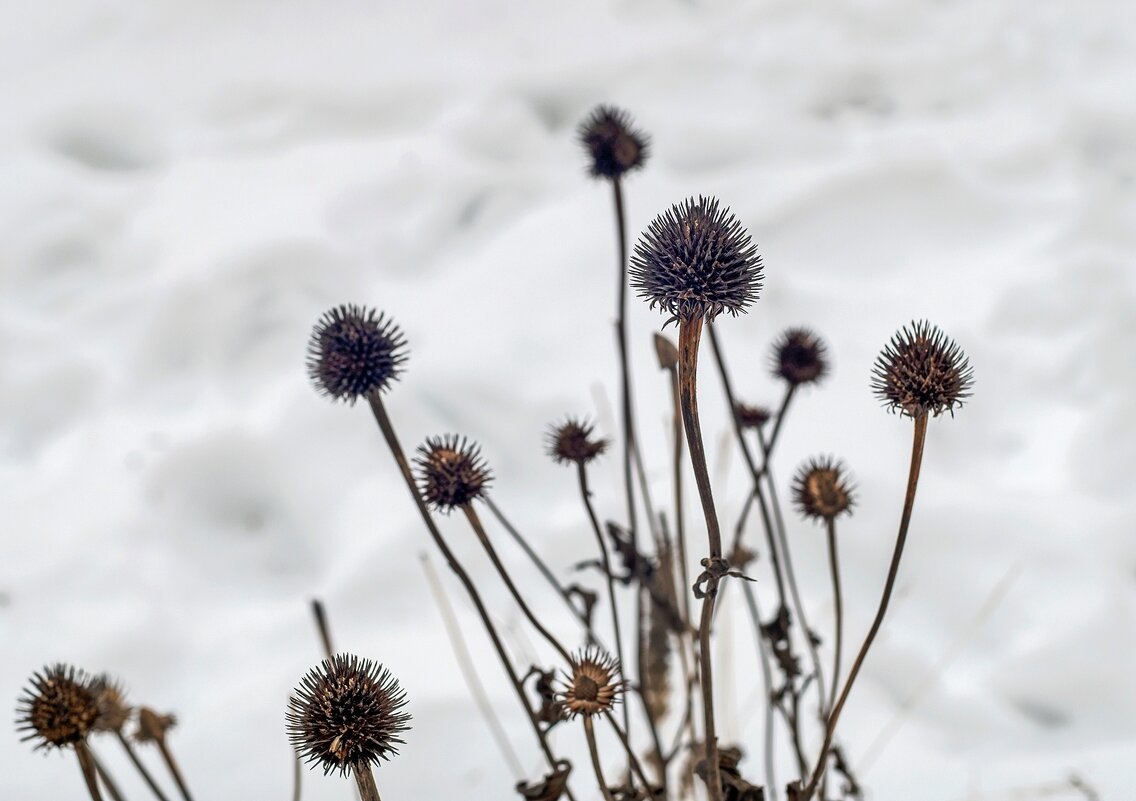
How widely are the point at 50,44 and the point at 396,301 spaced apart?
43 cm

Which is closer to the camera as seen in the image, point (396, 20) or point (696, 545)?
point (696, 545)

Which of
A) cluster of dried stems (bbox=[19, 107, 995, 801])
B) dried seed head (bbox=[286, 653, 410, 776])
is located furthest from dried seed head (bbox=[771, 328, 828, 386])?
dried seed head (bbox=[286, 653, 410, 776])

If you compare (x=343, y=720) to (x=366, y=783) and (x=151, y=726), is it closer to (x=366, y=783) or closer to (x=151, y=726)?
(x=366, y=783)

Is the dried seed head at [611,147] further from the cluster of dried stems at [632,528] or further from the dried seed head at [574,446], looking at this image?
the dried seed head at [574,446]

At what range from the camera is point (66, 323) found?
867 millimetres

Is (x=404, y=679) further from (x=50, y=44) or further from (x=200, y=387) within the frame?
(x=50, y=44)

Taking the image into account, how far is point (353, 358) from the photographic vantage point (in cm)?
35

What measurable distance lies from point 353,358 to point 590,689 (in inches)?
5.6

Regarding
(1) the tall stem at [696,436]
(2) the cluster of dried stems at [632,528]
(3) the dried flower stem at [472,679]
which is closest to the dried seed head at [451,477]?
→ (2) the cluster of dried stems at [632,528]

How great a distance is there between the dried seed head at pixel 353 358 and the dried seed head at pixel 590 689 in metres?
0.12

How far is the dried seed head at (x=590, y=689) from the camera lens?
0.31 metres

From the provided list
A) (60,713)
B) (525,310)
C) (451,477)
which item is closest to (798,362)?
(451,477)

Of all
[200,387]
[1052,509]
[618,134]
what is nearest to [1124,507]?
[1052,509]

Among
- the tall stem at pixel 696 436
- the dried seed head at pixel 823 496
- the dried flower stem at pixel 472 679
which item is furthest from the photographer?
the dried flower stem at pixel 472 679
